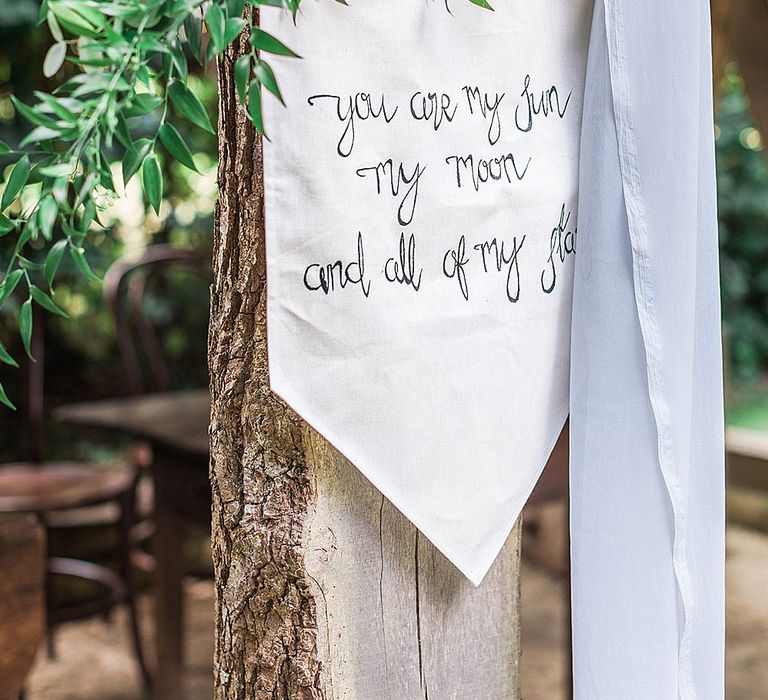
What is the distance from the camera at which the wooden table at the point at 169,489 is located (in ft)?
5.68

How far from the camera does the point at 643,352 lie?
701 mm

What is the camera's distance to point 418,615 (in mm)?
714

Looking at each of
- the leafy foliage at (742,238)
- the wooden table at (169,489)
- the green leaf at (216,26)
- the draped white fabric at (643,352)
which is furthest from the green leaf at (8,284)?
the leafy foliage at (742,238)

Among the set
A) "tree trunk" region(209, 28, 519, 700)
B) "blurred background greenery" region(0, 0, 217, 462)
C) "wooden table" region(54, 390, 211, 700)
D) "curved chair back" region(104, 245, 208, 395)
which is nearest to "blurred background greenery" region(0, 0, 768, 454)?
"blurred background greenery" region(0, 0, 217, 462)

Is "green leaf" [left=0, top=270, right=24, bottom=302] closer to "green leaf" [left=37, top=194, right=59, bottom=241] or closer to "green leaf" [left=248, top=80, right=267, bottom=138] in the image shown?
"green leaf" [left=37, top=194, right=59, bottom=241]

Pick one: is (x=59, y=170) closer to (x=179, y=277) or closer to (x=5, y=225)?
(x=5, y=225)

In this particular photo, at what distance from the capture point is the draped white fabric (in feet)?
2.25

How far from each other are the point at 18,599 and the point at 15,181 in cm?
106

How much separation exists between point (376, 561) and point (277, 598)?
79 mm

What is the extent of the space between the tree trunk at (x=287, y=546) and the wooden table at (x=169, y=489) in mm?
979

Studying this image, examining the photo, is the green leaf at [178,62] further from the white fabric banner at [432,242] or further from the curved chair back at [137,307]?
the curved chair back at [137,307]

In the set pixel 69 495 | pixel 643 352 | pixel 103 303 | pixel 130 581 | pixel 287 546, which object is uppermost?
pixel 643 352

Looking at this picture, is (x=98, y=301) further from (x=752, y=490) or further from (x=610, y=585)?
(x=610, y=585)

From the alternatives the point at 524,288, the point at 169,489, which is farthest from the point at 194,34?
the point at 169,489
